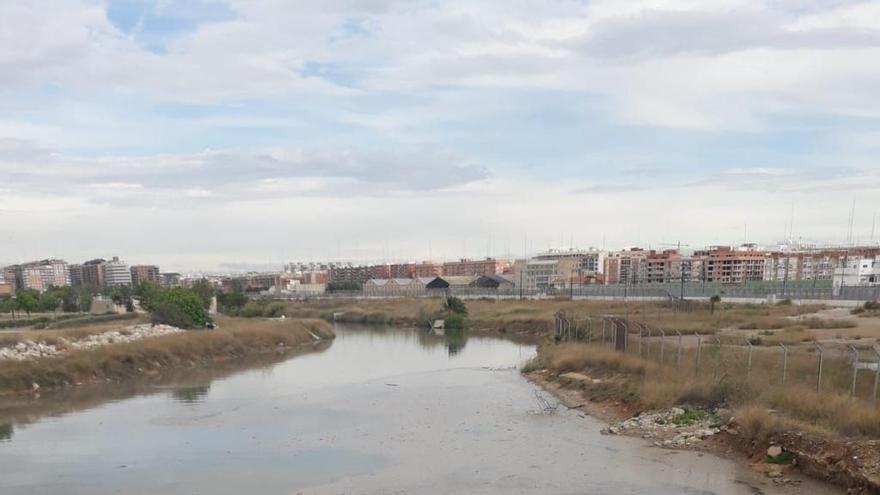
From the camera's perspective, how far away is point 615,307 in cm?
6391

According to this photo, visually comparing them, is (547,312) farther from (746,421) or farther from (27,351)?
(746,421)

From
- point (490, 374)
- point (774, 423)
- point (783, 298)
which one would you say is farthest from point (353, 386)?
point (783, 298)

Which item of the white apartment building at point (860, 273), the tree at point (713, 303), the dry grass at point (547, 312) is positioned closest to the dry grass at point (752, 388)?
the dry grass at point (547, 312)

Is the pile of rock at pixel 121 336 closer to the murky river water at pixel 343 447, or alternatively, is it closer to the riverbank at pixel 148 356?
the riverbank at pixel 148 356

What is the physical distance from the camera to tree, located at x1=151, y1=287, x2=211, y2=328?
5103 cm

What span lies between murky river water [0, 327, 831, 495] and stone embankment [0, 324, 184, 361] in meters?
5.73

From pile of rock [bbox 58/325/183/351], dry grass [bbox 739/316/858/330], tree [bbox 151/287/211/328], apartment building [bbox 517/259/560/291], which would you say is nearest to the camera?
dry grass [bbox 739/316/858/330]

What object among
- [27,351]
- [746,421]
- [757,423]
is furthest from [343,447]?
[27,351]

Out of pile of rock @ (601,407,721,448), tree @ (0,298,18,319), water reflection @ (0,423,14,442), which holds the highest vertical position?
pile of rock @ (601,407,721,448)

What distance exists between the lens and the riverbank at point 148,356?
101 feet

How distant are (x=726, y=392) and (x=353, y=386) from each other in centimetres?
1763

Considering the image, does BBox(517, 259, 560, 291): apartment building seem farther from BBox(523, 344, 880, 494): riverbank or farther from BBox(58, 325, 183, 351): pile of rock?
BBox(523, 344, 880, 494): riverbank

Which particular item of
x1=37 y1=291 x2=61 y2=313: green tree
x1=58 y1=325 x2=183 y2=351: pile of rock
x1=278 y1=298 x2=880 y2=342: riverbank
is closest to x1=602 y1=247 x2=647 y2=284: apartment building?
x1=278 y1=298 x2=880 y2=342: riverbank

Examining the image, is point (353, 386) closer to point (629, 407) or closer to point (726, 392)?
point (629, 407)
